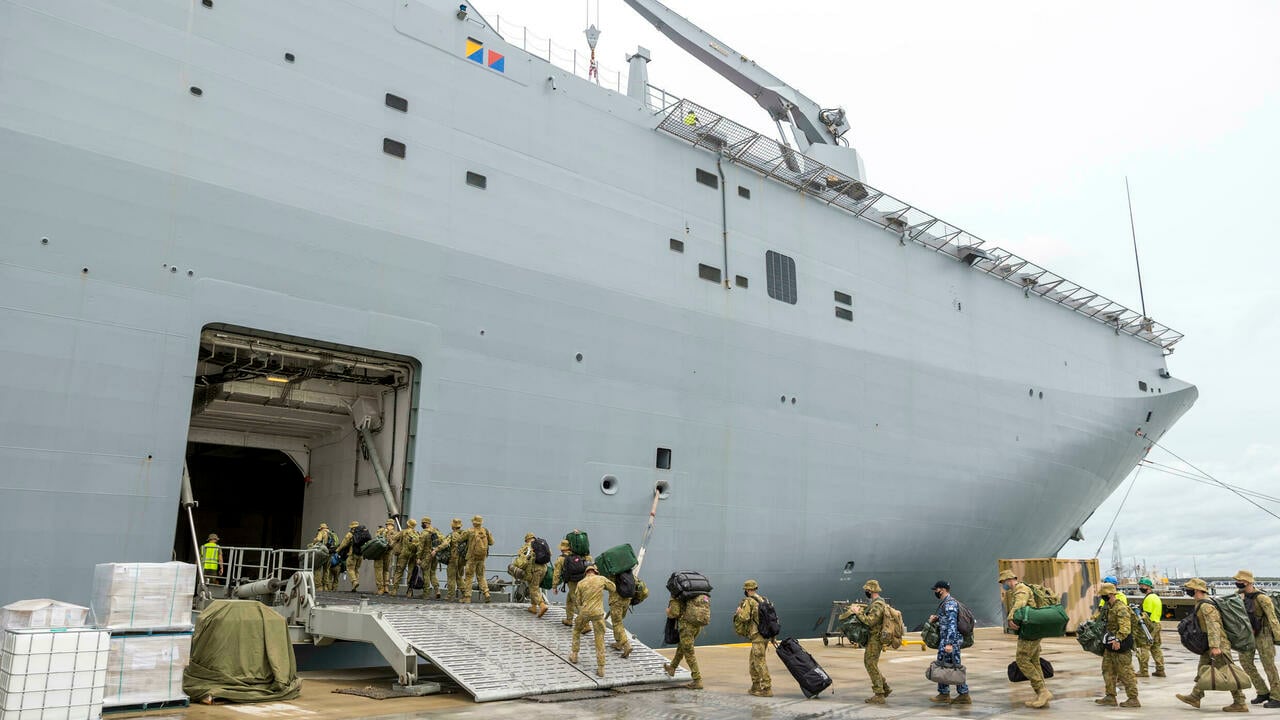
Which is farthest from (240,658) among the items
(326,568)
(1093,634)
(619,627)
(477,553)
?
(1093,634)

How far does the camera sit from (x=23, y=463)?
9.11 metres

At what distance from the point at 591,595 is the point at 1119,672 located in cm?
510

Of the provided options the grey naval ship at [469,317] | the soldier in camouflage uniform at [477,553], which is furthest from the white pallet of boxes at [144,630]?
the soldier in camouflage uniform at [477,553]

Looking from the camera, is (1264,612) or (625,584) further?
(625,584)

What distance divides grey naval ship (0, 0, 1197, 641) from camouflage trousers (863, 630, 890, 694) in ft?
18.8

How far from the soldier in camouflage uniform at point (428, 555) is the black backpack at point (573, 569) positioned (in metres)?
1.92

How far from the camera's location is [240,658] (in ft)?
25.9

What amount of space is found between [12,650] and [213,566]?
21.9 feet

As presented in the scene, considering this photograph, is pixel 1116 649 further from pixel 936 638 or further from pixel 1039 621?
pixel 936 638

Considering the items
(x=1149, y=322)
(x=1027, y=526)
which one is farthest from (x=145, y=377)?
(x=1149, y=322)

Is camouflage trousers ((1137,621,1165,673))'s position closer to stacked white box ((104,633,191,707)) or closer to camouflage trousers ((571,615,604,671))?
camouflage trousers ((571,615,604,671))

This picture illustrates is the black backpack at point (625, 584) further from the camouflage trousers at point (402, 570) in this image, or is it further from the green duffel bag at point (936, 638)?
the camouflage trousers at point (402, 570)

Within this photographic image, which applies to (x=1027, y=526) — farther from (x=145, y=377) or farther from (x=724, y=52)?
(x=145, y=377)

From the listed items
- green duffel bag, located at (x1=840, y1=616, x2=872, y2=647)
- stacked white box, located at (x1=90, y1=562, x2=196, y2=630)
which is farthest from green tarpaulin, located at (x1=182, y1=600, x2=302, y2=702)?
green duffel bag, located at (x1=840, y1=616, x2=872, y2=647)
